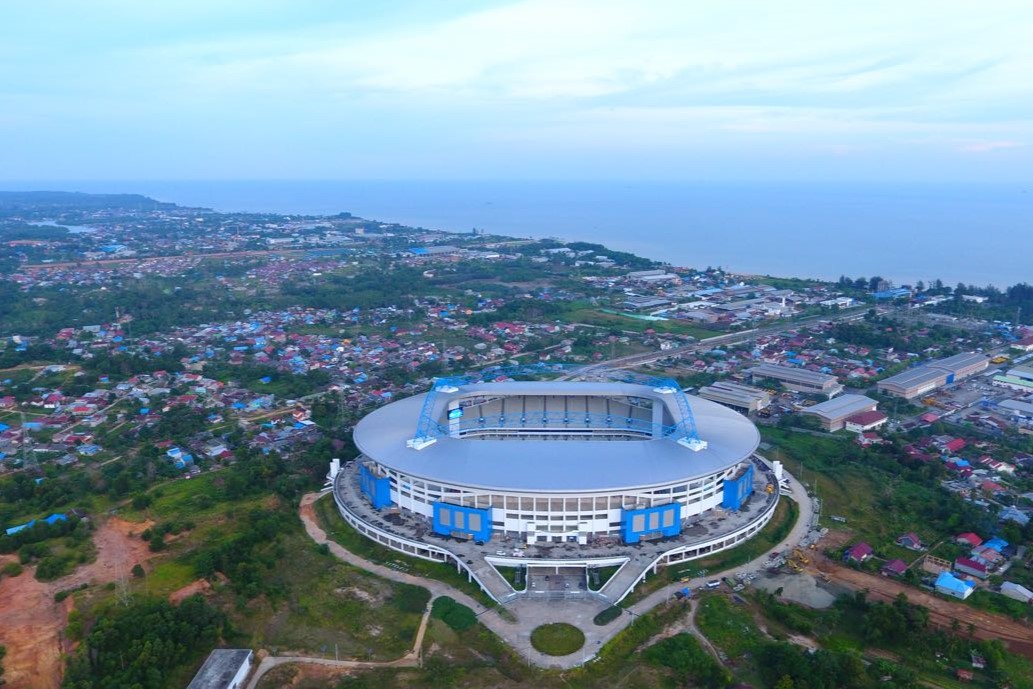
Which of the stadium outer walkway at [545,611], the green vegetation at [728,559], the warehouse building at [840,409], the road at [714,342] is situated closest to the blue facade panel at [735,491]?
the green vegetation at [728,559]

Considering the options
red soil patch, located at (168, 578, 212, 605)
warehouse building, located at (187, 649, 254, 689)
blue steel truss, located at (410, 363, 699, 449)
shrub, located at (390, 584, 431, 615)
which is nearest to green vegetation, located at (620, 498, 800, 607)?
blue steel truss, located at (410, 363, 699, 449)

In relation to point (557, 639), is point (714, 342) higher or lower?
higher

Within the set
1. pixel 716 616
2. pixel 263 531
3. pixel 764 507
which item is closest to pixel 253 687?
pixel 263 531

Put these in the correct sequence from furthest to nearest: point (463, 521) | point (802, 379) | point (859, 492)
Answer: point (802, 379), point (859, 492), point (463, 521)

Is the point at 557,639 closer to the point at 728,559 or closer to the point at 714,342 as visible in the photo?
the point at 728,559

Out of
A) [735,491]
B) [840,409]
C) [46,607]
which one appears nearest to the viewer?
[46,607]

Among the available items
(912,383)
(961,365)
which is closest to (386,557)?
(912,383)

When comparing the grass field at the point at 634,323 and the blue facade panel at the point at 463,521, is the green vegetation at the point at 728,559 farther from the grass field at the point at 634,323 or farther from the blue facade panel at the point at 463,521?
the grass field at the point at 634,323
